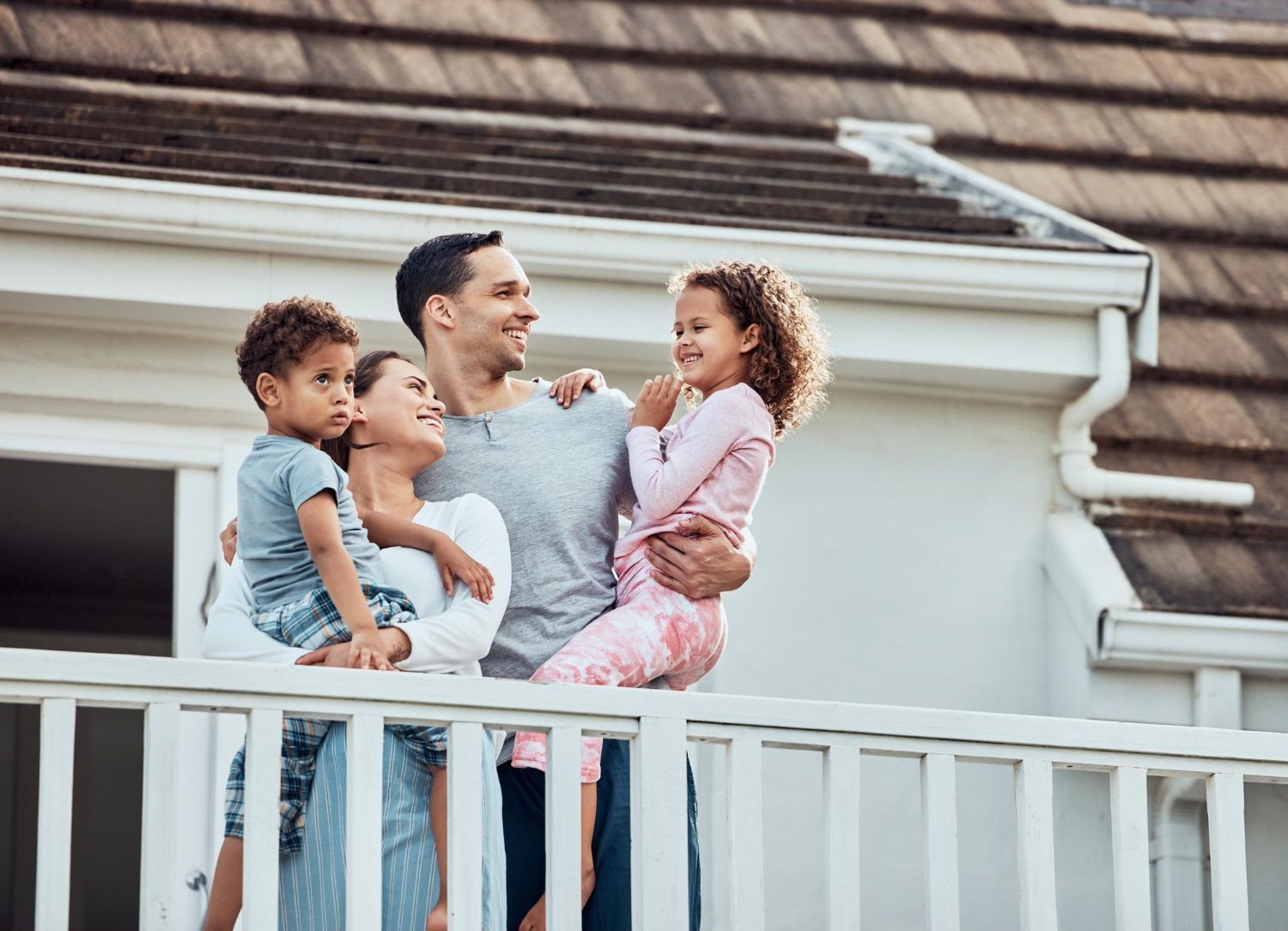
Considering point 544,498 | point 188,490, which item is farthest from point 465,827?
point 188,490

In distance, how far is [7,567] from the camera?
27.8ft

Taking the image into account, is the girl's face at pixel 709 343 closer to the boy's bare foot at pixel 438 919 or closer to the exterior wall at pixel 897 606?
the boy's bare foot at pixel 438 919

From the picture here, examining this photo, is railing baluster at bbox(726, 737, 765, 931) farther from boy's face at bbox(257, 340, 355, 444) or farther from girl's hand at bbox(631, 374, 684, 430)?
boy's face at bbox(257, 340, 355, 444)

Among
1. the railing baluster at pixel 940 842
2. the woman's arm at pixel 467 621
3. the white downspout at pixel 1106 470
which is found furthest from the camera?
the white downspout at pixel 1106 470

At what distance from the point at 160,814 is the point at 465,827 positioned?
0.52m

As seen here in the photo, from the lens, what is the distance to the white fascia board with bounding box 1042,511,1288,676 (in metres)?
6.03

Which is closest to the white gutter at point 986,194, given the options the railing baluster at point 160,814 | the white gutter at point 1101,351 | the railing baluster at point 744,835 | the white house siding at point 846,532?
the white gutter at point 1101,351

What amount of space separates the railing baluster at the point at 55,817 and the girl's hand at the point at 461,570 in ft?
2.41

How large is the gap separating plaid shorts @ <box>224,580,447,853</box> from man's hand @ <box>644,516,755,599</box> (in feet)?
1.88

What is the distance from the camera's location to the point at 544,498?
4.52m

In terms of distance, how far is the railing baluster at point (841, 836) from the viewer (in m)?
4.23

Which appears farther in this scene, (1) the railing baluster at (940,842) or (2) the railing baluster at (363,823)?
(1) the railing baluster at (940,842)

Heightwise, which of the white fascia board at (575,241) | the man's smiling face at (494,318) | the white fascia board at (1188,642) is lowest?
the white fascia board at (1188,642)

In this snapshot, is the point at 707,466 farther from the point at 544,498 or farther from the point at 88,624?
the point at 88,624
